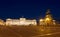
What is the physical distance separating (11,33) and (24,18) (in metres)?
52.5

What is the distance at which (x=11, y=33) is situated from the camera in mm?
3732

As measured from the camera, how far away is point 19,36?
3.54m

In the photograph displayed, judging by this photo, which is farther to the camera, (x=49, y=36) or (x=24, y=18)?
(x=24, y=18)

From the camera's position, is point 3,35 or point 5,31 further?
point 5,31

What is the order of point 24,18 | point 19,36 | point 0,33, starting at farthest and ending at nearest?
point 24,18 < point 0,33 < point 19,36

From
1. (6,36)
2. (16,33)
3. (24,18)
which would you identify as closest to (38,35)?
(16,33)

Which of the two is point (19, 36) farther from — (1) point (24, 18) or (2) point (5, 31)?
(1) point (24, 18)

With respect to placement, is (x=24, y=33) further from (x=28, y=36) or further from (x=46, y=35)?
(x=46, y=35)

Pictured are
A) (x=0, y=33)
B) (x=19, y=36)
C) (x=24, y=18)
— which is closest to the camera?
(x=19, y=36)

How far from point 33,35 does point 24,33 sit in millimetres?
221

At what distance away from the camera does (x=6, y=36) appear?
11.8 ft

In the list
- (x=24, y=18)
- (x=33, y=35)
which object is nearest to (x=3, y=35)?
(x=33, y=35)

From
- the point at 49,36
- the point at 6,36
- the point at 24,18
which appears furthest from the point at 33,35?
the point at 24,18

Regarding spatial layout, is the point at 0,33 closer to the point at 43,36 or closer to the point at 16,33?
the point at 16,33
